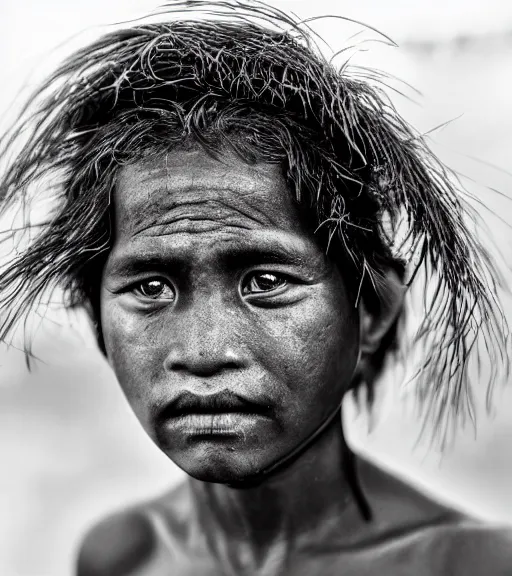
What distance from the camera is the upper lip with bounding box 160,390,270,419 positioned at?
1.63 metres

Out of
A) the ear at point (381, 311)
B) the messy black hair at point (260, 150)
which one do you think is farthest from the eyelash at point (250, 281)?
the ear at point (381, 311)

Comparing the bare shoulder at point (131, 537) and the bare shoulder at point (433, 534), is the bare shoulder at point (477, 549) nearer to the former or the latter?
the bare shoulder at point (433, 534)

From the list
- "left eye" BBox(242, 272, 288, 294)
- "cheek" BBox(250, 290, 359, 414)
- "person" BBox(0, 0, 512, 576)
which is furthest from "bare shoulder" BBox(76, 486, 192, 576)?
"left eye" BBox(242, 272, 288, 294)

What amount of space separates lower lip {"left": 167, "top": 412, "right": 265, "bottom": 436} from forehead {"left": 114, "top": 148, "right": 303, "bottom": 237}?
1.04 feet

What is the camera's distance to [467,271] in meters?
1.86

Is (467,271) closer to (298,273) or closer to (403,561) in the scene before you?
(298,273)

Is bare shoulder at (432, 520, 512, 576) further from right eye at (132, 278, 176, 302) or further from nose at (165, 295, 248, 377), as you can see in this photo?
right eye at (132, 278, 176, 302)

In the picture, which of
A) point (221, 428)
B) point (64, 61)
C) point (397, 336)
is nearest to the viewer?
point (221, 428)

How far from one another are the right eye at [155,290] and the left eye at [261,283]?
0.13 metres

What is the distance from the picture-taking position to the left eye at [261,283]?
5.59 ft

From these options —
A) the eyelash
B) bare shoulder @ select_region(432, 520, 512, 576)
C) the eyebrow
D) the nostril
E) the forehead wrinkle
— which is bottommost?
bare shoulder @ select_region(432, 520, 512, 576)

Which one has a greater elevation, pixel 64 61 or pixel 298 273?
pixel 64 61

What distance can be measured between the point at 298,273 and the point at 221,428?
0.30 m

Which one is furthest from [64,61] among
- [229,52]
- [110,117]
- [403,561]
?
[403,561]
